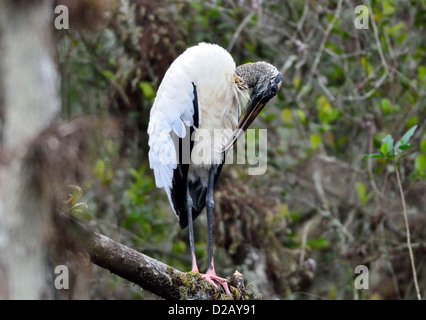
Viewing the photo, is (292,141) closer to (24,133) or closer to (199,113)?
(199,113)

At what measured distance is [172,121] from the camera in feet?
11.0

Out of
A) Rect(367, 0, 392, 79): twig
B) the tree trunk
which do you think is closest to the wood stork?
Rect(367, 0, 392, 79): twig

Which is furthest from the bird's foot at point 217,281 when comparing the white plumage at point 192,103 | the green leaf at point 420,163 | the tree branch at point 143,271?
the green leaf at point 420,163

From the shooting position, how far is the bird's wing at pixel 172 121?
3.35m

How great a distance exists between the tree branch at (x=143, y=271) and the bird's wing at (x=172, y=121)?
2.43ft

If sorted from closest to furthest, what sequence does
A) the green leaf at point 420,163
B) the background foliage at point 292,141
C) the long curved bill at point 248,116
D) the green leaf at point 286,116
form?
1. the long curved bill at point 248,116
2. the green leaf at point 420,163
3. the background foliage at point 292,141
4. the green leaf at point 286,116

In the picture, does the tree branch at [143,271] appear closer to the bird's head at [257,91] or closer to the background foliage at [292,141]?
the bird's head at [257,91]

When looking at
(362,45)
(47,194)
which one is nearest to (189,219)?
(47,194)

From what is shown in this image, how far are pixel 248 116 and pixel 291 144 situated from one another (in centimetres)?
162

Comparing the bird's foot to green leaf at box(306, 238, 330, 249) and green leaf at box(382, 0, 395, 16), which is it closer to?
green leaf at box(306, 238, 330, 249)

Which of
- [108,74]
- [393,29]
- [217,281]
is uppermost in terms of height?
[393,29]

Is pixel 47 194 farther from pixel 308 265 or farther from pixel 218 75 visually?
pixel 308 265

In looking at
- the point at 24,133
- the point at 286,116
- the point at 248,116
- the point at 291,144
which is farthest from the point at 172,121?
the point at 24,133

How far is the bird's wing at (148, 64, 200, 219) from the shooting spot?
335 centimetres
